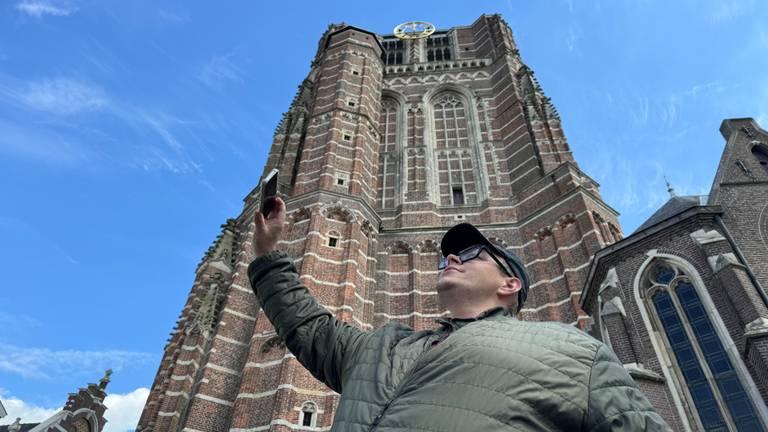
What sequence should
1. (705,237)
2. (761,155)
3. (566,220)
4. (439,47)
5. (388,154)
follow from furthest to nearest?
(439,47), (388,154), (566,220), (761,155), (705,237)

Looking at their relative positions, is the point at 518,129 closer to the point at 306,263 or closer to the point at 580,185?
the point at 580,185

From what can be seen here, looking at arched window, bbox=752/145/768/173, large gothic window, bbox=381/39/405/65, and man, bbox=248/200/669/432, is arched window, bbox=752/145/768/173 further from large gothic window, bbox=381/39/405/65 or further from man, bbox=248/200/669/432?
large gothic window, bbox=381/39/405/65

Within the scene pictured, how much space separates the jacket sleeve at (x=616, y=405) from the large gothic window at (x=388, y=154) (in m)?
19.2

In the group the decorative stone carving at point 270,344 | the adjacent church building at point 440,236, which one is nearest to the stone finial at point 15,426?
the adjacent church building at point 440,236

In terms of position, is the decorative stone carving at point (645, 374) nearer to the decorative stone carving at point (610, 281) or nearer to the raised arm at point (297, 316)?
the decorative stone carving at point (610, 281)

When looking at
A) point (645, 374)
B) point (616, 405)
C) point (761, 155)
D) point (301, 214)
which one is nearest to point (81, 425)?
point (301, 214)

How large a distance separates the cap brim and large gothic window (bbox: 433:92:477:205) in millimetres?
18202

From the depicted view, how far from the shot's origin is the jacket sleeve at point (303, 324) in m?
2.58

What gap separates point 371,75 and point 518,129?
25.8 ft

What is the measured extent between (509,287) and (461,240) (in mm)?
333

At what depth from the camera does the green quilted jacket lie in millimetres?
1562

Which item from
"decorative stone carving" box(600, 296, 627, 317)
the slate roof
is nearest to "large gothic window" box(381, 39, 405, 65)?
"decorative stone carving" box(600, 296, 627, 317)

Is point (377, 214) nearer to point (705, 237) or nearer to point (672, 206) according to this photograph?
point (672, 206)

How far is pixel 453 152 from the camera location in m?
23.0
